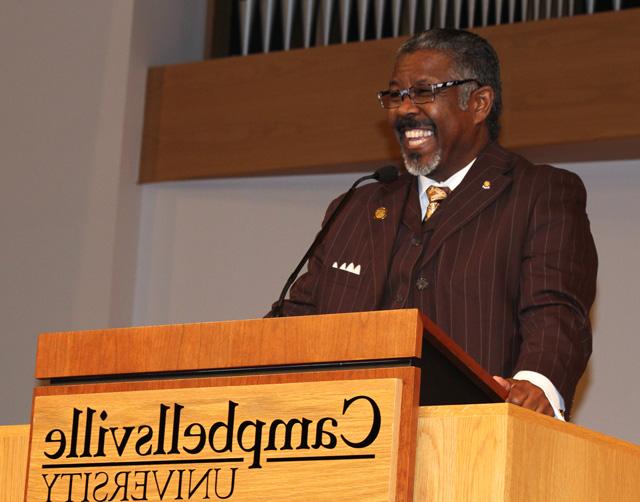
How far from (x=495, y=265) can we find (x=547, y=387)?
47cm

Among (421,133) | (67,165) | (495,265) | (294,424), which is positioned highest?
(67,165)

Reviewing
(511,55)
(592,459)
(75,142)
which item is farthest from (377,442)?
(75,142)

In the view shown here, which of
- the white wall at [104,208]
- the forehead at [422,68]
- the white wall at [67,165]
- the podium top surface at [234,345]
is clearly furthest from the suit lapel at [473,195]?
the white wall at [67,165]

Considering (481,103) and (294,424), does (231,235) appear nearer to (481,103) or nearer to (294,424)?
(481,103)

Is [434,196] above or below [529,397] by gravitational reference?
above

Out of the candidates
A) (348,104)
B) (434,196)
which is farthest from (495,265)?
(348,104)

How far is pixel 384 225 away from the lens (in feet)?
10.0

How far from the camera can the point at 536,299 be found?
2768mm

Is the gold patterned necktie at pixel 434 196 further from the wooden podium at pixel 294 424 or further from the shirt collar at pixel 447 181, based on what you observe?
the wooden podium at pixel 294 424

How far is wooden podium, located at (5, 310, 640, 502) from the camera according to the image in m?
1.83

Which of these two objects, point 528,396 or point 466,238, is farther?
point 466,238

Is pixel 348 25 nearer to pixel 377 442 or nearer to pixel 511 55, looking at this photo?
pixel 511 55

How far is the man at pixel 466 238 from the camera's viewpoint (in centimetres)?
277

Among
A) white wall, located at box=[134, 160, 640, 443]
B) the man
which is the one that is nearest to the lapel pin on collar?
the man
